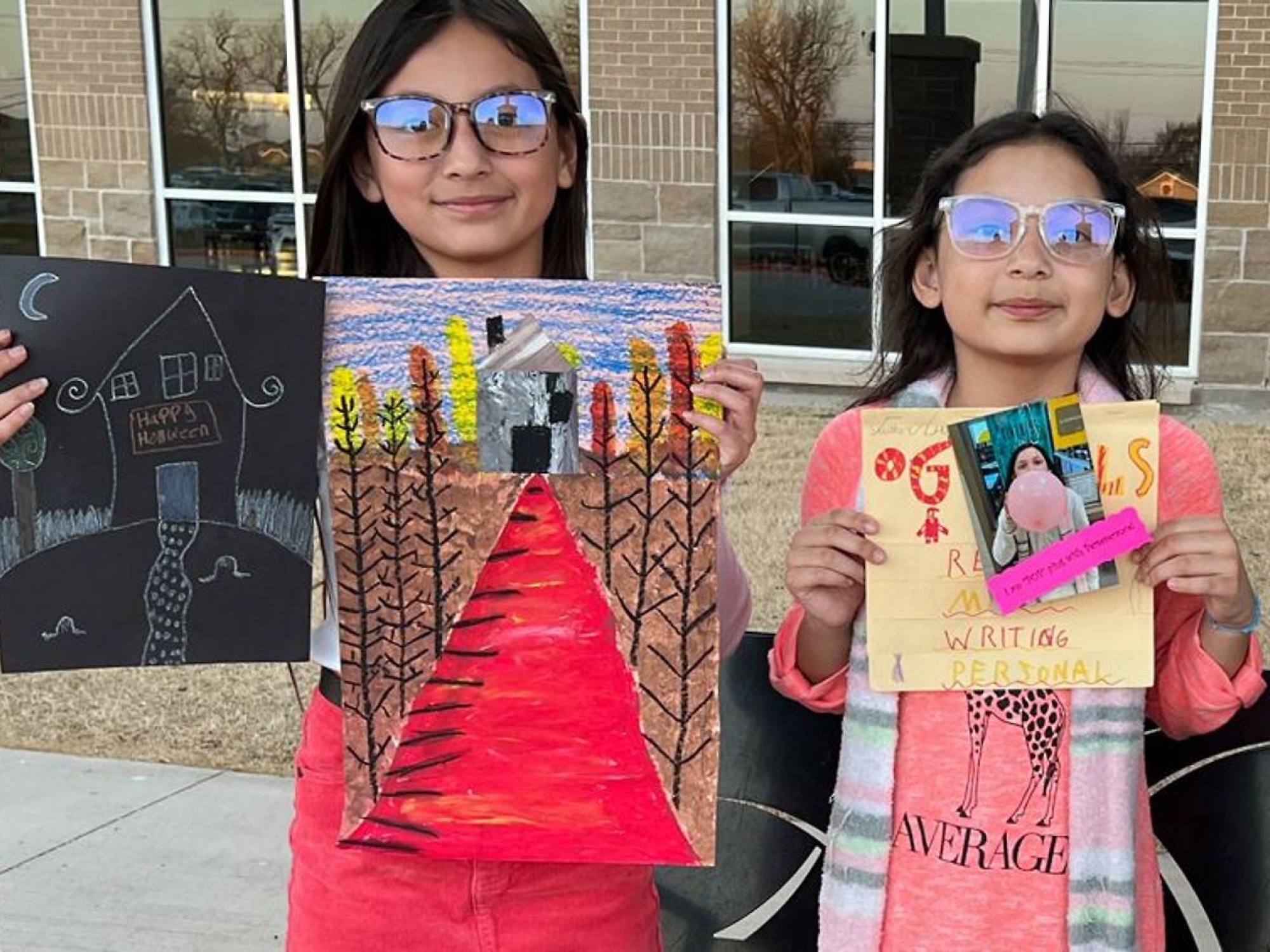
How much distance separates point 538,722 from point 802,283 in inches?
320

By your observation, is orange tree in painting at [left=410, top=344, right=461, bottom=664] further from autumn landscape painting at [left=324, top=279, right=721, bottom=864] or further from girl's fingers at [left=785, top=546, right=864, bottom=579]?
girl's fingers at [left=785, top=546, right=864, bottom=579]

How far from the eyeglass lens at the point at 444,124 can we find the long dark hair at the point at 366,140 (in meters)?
0.07

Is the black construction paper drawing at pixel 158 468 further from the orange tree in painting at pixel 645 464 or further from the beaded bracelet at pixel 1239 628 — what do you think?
the beaded bracelet at pixel 1239 628

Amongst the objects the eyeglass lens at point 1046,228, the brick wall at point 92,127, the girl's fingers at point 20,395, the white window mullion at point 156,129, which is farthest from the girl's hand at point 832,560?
the brick wall at point 92,127

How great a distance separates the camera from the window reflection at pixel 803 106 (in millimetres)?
9180

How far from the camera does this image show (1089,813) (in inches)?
68.9

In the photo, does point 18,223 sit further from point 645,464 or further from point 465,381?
point 645,464

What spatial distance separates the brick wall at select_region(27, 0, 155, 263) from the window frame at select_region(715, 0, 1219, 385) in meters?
3.92

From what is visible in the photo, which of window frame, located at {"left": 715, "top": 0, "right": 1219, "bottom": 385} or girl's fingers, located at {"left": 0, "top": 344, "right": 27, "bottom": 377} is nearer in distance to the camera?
girl's fingers, located at {"left": 0, "top": 344, "right": 27, "bottom": 377}

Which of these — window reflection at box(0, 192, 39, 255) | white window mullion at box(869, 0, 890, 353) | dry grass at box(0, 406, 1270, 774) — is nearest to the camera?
dry grass at box(0, 406, 1270, 774)

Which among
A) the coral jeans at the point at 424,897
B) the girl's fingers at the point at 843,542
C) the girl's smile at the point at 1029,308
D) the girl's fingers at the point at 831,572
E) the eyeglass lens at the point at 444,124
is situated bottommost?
the coral jeans at the point at 424,897

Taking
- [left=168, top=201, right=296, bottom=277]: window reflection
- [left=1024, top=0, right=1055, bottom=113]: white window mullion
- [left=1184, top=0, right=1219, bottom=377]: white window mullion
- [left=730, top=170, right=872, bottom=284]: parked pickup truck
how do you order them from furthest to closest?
[left=168, top=201, right=296, bottom=277]: window reflection < [left=730, top=170, right=872, bottom=284]: parked pickup truck < [left=1024, top=0, right=1055, bottom=113]: white window mullion < [left=1184, top=0, right=1219, bottom=377]: white window mullion

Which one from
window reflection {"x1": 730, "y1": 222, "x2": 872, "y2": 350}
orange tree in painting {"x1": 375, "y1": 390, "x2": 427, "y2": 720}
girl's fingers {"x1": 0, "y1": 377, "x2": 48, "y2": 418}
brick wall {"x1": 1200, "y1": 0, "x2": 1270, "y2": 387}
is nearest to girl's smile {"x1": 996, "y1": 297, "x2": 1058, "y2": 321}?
orange tree in painting {"x1": 375, "y1": 390, "x2": 427, "y2": 720}

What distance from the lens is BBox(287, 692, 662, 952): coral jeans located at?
177 cm
